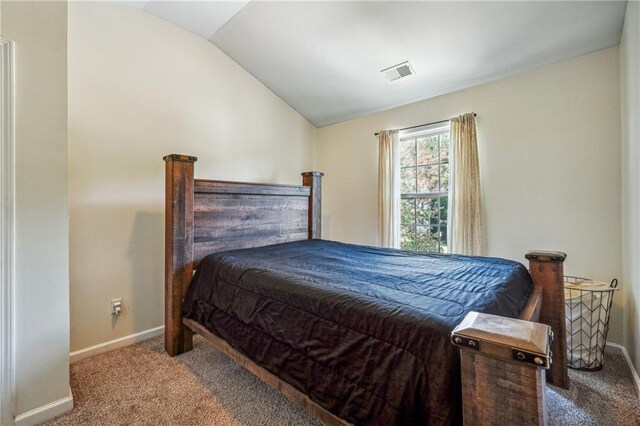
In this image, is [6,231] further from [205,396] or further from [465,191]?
[465,191]

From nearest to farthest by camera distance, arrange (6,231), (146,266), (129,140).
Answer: (6,231) < (129,140) < (146,266)

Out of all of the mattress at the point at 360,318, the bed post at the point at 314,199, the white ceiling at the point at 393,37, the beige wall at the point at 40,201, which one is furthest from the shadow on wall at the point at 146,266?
the white ceiling at the point at 393,37

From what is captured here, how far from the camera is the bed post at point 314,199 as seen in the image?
10.3 ft

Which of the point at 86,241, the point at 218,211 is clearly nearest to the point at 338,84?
the point at 218,211

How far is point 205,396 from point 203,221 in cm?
114

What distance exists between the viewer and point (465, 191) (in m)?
2.77

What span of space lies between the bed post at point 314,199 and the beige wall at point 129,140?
0.84 meters

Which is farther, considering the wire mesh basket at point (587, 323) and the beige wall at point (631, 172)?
the wire mesh basket at point (587, 323)

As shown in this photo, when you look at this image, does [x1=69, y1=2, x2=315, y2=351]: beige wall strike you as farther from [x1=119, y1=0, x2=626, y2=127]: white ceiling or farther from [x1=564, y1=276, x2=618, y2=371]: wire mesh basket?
[x1=564, y1=276, x2=618, y2=371]: wire mesh basket

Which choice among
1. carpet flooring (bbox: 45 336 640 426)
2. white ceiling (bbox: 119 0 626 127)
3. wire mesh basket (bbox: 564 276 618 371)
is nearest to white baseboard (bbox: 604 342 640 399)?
carpet flooring (bbox: 45 336 640 426)

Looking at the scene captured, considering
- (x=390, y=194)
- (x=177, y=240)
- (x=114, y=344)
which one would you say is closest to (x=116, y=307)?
(x=114, y=344)

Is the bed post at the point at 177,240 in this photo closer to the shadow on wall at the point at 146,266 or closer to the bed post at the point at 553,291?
the shadow on wall at the point at 146,266

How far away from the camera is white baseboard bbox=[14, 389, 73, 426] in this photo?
1.44 m

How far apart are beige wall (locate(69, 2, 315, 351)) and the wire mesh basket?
10.3 ft
